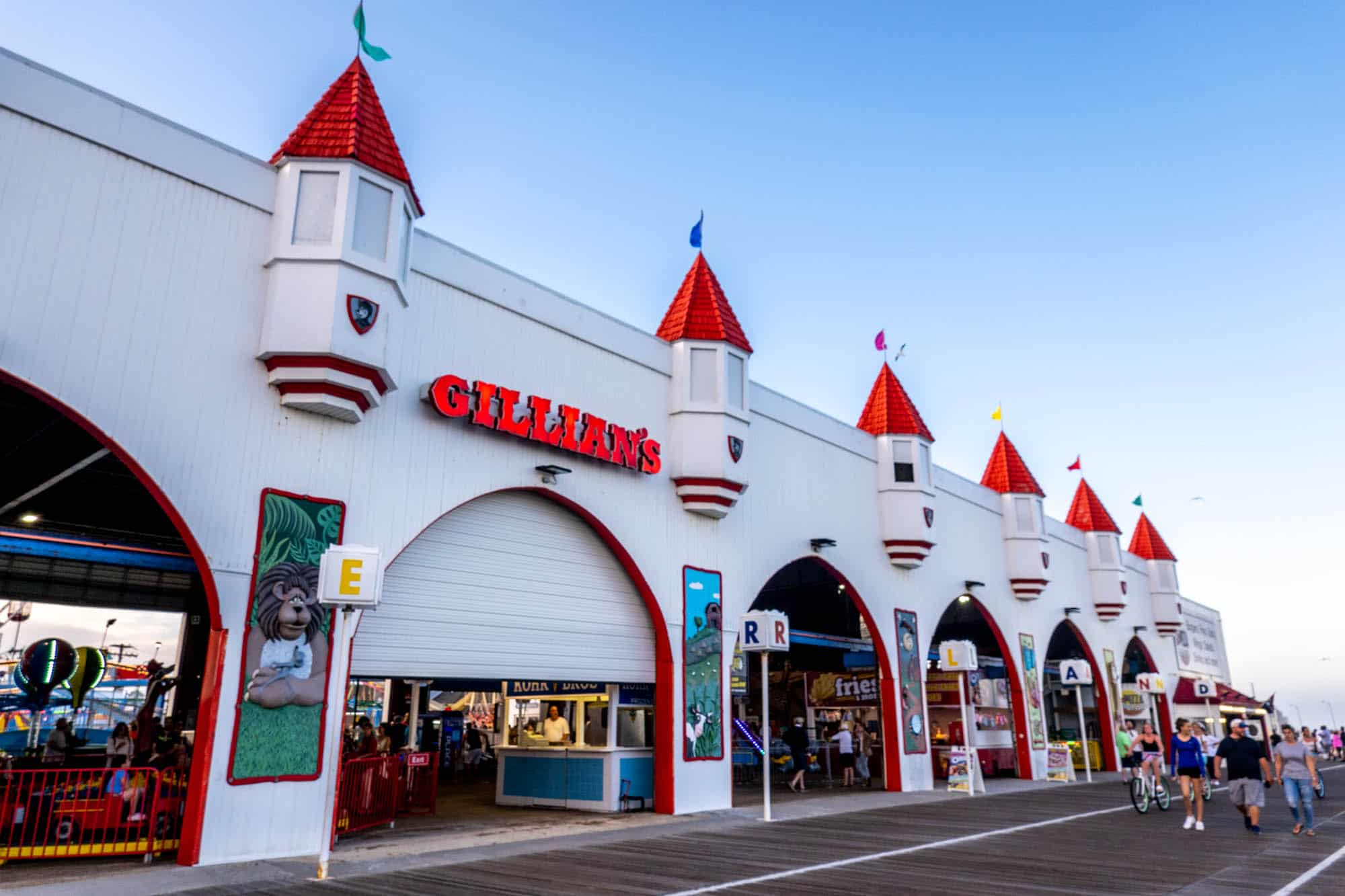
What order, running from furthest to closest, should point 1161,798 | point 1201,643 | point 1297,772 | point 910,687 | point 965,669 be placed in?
point 1201,643 < point 910,687 < point 965,669 < point 1161,798 < point 1297,772

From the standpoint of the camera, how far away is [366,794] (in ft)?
40.0

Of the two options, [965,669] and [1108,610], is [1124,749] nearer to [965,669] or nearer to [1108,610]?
[1108,610]

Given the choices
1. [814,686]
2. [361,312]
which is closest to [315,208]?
[361,312]

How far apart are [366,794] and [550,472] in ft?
16.4

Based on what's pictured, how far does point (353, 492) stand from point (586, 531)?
14.2 ft

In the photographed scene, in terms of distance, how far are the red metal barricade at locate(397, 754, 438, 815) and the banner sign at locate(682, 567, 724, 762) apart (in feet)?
13.3

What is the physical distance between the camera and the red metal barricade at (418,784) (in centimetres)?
1448

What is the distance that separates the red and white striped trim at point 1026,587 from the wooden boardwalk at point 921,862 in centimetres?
1055

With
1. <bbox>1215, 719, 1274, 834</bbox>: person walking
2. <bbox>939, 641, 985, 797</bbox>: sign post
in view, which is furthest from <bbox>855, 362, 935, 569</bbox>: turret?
<bbox>1215, 719, 1274, 834</bbox>: person walking

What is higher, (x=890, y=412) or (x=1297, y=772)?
(x=890, y=412)

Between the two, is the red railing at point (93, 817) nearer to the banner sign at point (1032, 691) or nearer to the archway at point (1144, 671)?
the banner sign at point (1032, 691)

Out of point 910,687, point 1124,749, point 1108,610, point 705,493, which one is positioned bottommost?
point 1124,749

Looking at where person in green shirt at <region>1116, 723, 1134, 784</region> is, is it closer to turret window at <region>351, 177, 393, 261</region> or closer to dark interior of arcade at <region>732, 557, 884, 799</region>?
dark interior of arcade at <region>732, 557, 884, 799</region>

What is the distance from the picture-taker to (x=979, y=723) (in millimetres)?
23859
